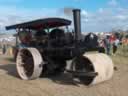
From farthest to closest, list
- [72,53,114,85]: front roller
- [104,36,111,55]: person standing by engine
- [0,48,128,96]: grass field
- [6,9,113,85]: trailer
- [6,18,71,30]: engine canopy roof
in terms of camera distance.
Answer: [104,36,111,55]: person standing by engine < [6,18,71,30]: engine canopy roof < [6,9,113,85]: trailer < [72,53,114,85]: front roller < [0,48,128,96]: grass field


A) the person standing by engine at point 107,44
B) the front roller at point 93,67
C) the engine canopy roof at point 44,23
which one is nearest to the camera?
the front roller at point 93,67

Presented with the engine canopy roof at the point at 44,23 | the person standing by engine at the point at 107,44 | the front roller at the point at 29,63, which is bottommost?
the person standing by engine at the point at 107,44

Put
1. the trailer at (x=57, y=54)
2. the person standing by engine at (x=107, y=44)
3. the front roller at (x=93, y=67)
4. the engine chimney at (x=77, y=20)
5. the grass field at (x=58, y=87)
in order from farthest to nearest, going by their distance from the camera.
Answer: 1. the person standing by engine at (x=107, y=44)
2. the engine chimney at (x=77, y=20)
3. the trailer at (x=57, y=54)
4. the front roller at (x=93, y=67)
5. the grass field at (x=58, y=87)

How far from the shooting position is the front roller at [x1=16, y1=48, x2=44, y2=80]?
924 centimetres

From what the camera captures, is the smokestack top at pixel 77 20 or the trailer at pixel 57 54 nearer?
the trailer at pixel 57 54

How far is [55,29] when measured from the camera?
10.1 meters

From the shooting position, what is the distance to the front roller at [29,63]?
30.3 ft

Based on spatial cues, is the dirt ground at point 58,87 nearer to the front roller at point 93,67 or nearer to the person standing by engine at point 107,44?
the front roller at point 93,67

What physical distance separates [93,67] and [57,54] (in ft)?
5.56

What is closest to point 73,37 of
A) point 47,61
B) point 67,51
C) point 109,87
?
point 67,51

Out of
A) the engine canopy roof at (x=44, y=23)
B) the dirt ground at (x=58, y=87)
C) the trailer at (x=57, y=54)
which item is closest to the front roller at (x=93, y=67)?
the trailer at (x=57, y=54)

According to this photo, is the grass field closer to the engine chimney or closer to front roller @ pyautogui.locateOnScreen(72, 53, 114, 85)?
front roller @ pyautogui.locateOnScreen(72, 53, 114, 85)

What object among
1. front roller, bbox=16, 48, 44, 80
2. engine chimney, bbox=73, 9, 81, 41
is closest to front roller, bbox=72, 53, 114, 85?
engine chimney, bbox=73, 9, 81, 41

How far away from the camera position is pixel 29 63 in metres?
9.80
